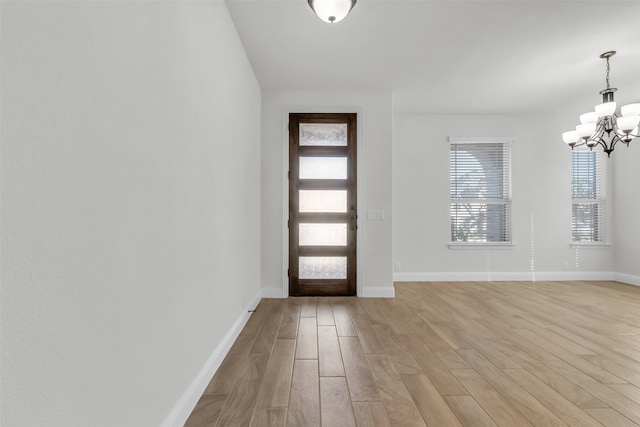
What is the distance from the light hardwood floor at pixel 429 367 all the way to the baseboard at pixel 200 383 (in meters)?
0.05

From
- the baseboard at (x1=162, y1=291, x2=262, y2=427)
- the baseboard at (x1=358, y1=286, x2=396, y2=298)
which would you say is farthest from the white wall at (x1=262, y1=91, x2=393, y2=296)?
the baseboard at (x1=162, y1=291, x2=262, y2=427)

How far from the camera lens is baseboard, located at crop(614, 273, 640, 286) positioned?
15.8ft

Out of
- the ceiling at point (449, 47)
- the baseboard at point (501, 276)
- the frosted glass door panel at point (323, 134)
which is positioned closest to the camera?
the ceiling at point (449, 47)

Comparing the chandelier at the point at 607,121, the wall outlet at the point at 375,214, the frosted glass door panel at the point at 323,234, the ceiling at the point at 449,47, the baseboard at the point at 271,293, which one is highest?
the ceiling at the point at 449,47

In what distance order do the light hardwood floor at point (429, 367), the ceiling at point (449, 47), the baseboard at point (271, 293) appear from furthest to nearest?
the baseboard at point (271, 293)
the ceiling at point (449, 47)
the light hardwood floor at point (429, 367)

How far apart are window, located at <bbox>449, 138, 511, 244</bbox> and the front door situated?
2.08m

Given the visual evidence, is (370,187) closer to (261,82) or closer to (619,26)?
(261,82)

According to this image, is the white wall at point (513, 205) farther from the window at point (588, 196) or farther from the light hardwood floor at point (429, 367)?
the light hardwood floor at point (429, 367)

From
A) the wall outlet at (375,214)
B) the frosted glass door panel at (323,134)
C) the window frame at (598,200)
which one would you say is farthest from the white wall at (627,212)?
the frosted glass door panel at (323,134)

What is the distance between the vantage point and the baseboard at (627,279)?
4805 mm

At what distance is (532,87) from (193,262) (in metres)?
4.58

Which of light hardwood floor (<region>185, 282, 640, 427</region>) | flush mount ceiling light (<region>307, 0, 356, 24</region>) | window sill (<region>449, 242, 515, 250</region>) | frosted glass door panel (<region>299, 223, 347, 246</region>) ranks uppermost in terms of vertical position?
flush mount ceiling light (<region>307, 0, 356, 24</region>)

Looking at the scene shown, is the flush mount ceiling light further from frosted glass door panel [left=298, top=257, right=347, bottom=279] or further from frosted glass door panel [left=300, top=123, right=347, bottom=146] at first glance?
frosted glass door panel [left=298, top=257, right=347, bottom=279]

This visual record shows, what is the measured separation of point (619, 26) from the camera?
2668 millimetres
